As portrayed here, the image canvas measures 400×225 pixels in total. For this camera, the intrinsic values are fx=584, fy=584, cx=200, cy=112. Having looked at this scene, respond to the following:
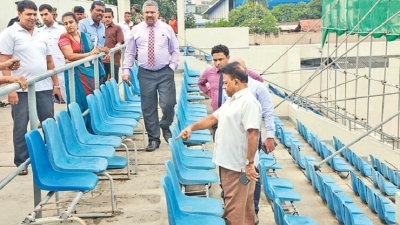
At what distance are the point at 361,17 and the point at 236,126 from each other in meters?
11.2

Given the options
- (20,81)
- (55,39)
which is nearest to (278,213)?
(20,81)

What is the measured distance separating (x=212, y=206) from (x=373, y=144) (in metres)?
8.68

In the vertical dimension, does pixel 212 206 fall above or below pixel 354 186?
above

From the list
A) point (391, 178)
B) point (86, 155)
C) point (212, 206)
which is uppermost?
point (86, 155)

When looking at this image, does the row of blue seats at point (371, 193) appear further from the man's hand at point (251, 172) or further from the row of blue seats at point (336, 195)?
the man's hand at point (251, 172)

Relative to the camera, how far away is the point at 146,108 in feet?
21.0

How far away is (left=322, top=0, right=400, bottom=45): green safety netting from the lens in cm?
1220

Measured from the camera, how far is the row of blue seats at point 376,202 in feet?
22.2

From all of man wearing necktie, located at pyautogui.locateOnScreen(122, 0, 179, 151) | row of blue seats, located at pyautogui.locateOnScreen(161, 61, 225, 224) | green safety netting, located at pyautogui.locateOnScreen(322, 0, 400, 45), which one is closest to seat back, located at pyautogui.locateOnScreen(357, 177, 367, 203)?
row of blue seats, located at pyautogui.locateOnScreen(161, 61, 225, 224)

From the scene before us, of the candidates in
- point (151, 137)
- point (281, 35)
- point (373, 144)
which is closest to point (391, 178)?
point (373, 144)

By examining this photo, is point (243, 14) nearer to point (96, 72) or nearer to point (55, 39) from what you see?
point (96, 72)

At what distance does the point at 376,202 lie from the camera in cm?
700

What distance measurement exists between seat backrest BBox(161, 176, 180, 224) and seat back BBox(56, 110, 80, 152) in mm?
1152

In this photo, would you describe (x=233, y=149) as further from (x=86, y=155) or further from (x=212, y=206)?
(x=86, y=155)
